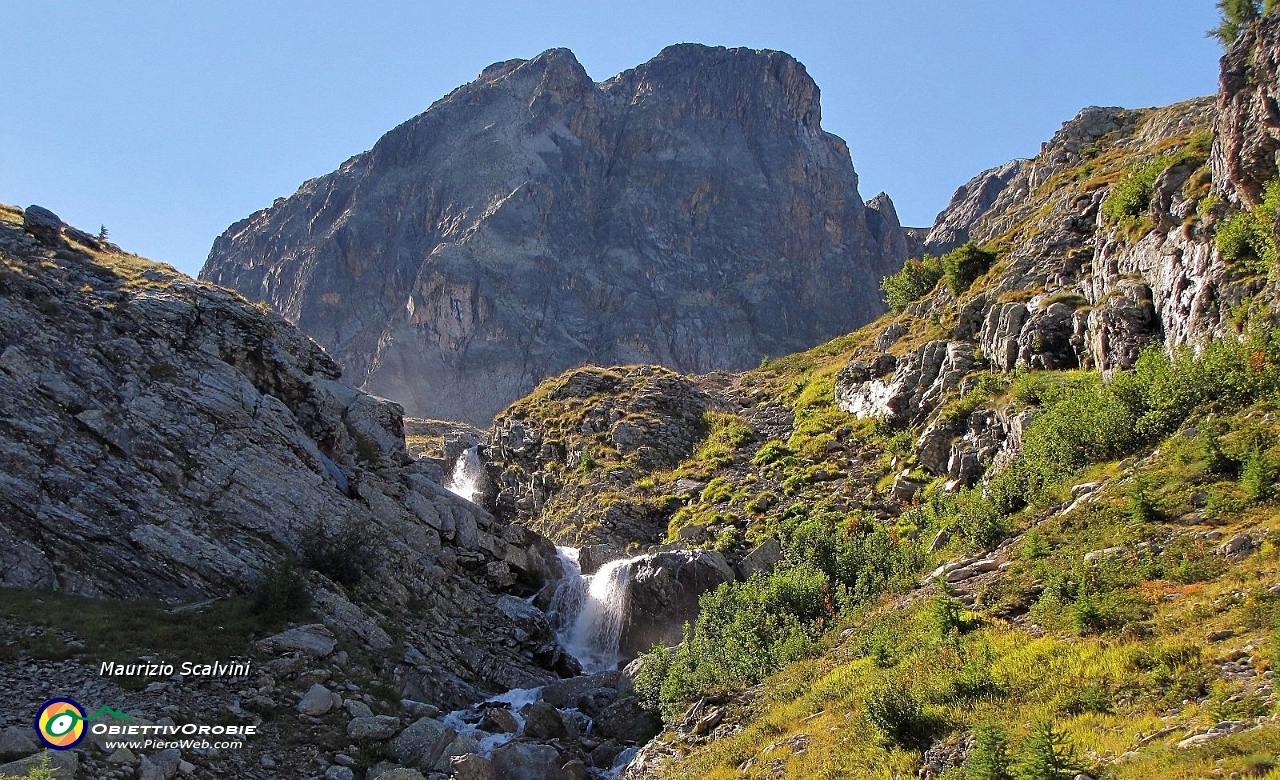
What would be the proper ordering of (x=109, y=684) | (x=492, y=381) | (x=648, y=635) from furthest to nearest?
(x=492, y=381), (x=648, y=635), (x=109, y=684)

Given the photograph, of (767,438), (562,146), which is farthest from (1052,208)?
(562,146)

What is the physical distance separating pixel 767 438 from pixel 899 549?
19855mm

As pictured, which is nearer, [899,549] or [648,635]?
[899,549]

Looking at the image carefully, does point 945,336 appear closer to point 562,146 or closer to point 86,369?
point 86,369

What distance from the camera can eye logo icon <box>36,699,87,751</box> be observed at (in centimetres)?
1334

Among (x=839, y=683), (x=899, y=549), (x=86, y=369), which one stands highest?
(x=86, y=369)

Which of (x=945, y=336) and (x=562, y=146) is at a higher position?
(x=562, y=146)

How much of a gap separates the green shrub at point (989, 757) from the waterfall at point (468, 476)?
3578cm

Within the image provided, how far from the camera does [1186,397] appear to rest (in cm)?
Result: 1666

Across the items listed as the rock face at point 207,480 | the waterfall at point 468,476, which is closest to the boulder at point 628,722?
the rock face at point 207,480

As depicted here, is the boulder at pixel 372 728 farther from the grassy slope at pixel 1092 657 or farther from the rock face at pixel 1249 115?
the rock face at pixel 1249 115

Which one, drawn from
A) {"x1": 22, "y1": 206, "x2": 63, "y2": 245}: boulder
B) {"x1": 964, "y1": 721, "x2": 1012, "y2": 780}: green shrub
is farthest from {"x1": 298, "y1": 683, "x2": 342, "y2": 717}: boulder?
{"x1": 22, "y1": 206, "x2": 63, "y2": 245}: boulder

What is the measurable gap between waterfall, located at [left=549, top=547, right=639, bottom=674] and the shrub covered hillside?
3.79 meters

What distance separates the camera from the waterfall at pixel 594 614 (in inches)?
1021
